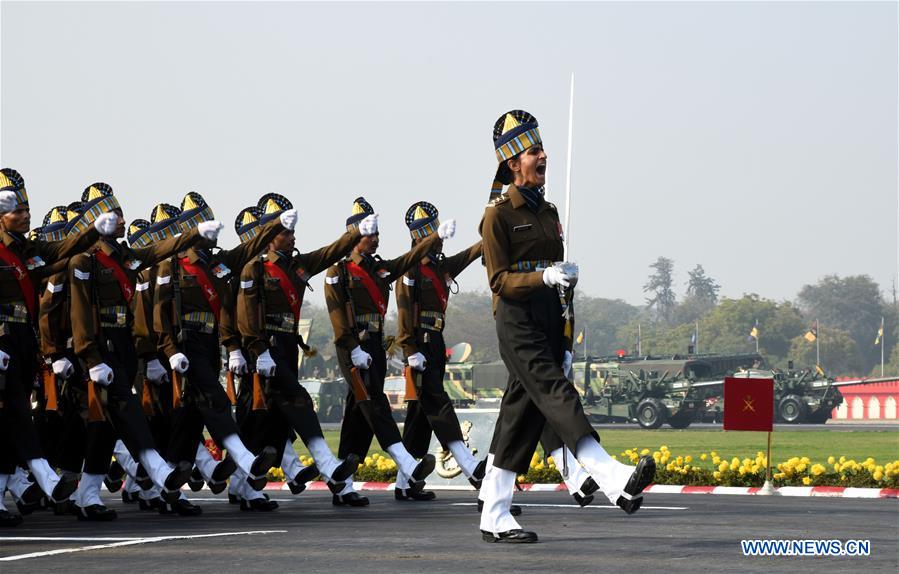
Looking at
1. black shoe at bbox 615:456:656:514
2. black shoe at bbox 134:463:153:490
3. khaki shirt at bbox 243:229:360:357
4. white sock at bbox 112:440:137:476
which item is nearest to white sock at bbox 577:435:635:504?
black shoe at bbox 615:456:656:514

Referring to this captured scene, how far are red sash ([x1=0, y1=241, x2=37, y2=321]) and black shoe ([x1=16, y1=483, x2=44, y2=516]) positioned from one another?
1367mm

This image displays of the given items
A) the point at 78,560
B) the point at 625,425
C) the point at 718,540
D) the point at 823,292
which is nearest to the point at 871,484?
the point at 718,540

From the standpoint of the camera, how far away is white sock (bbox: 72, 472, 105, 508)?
11.8m

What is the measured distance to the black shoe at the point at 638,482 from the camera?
793 cm

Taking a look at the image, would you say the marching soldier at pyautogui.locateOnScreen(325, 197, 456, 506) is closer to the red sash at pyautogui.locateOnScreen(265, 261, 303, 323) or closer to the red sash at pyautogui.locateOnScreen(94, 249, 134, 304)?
the red sash at pyautogui.locateOnScreen(265, 261, 303, 323)

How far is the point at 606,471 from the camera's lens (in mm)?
8227

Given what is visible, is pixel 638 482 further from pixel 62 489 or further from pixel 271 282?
pixel 271 282

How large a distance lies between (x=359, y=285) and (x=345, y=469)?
71.5 inches

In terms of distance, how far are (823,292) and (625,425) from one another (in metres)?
99.0

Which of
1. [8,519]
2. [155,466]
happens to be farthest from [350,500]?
[8,519]

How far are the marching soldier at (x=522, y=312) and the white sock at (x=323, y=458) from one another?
3741 millimetres

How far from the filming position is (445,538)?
929 cm

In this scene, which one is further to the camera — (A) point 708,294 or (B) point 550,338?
(A) point 708,294

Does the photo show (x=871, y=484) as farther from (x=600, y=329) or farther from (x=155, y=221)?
(x=600, y=329)
